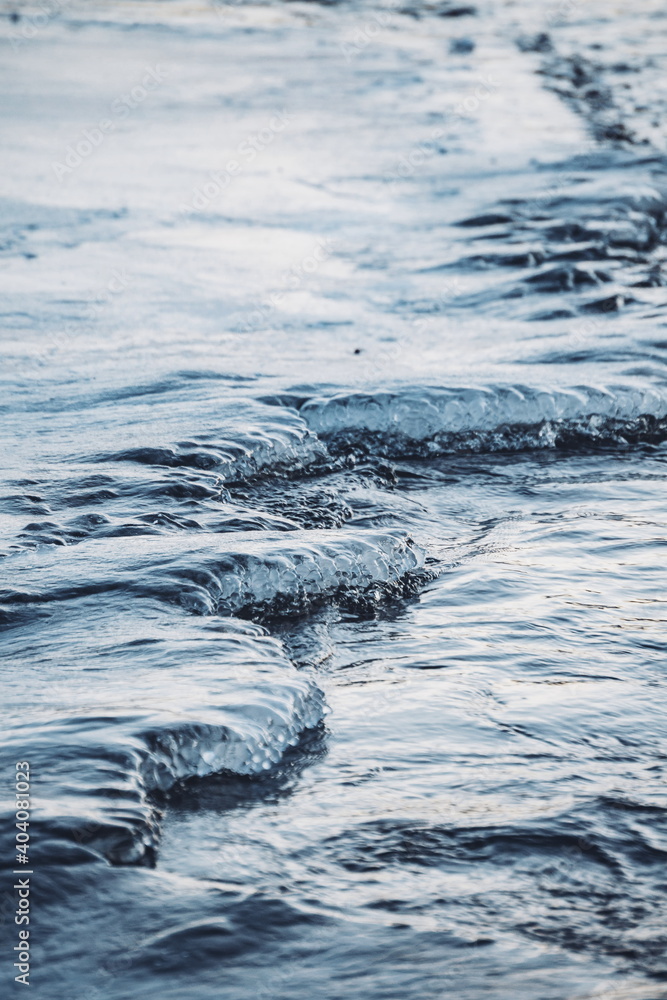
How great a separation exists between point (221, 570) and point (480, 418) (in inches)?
73.6

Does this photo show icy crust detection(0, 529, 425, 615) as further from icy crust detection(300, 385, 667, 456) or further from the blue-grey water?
icy crust detection(300, 385, 667, 456)

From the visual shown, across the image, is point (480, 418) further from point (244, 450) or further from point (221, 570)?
point (221, 570)

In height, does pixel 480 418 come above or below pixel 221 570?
below

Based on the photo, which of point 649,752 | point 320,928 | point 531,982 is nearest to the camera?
point 531,982

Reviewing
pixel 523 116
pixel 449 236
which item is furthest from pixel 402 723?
pixel 523 116

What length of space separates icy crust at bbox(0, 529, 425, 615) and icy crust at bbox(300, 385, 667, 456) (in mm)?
1177

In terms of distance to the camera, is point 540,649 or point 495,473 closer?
point 540,649

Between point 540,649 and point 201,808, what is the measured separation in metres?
1.05

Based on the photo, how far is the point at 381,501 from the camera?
3.96 meters

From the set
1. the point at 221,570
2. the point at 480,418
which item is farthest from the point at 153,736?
the point at 480,418

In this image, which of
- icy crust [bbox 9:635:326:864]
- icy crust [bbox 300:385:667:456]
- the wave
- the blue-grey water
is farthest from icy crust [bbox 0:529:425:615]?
icy crust [bbox 300:385:667:456]

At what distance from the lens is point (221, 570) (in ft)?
10.2

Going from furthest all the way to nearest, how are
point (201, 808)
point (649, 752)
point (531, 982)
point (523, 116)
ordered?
1. point (523, 116)
2. point (649, 752)
3. point (201, 808)
4. point (531, 982)

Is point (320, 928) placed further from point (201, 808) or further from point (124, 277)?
point (124, 277)
